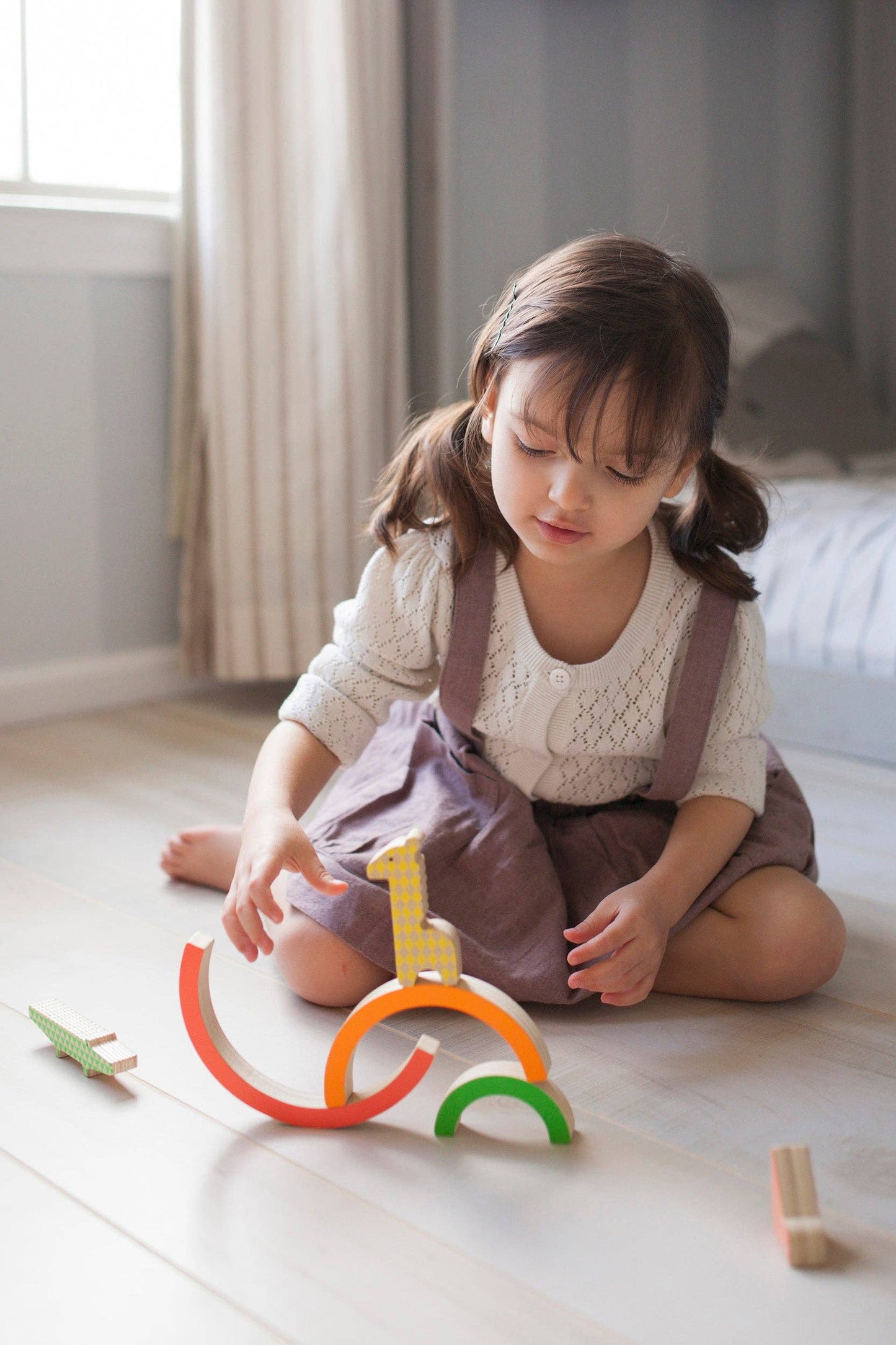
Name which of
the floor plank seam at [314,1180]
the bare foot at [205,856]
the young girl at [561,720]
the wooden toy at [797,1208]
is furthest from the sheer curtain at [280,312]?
the wooden toy at [797,1208]

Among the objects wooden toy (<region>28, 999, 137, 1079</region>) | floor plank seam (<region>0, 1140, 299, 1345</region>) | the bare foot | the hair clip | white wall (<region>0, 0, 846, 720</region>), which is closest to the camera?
floor plank seam (<region>0, 1140, 299, 1345</region>)

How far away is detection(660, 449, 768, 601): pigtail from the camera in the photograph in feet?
3.72

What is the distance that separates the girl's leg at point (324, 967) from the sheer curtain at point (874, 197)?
2210mm

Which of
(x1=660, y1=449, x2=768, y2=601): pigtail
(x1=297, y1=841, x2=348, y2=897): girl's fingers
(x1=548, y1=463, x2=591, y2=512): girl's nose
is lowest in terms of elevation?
(x1=297, y1=841, x2=348, y2=897): girl's fingers

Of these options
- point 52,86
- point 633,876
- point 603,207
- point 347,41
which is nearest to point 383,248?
point 347,41

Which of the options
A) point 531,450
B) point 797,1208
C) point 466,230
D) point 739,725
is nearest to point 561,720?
point 739,725

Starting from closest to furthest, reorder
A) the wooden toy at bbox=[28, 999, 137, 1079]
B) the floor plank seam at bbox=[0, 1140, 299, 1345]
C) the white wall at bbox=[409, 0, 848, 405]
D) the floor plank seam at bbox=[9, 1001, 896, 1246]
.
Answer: the floor plank seam at bbox=[0, 1140, 299, 1345]
the floor plank seam at bbox=[9, 1001, 896, 1246]
the wooden toy at bbox=[28, 999, 137, 1079]
the white wall at bbox=[409, 0, 848, 405]

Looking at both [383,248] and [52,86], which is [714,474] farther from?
[52,86]

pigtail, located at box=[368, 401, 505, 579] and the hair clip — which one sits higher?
the hair clip

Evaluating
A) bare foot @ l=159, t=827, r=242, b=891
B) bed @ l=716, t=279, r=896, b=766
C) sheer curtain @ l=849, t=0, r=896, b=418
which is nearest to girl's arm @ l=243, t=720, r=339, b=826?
bare foot @ l=159, t=827, r=242, b=891

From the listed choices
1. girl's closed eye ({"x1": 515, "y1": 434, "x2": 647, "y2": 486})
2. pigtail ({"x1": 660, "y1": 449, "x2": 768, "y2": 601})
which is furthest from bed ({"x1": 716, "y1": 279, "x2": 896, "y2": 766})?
girl's closed eye ({"x1": 515, "y1": 434, "x2": 647, "y2": 486})

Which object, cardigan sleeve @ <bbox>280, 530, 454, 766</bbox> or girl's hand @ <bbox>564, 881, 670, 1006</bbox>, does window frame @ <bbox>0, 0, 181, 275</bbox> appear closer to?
cardigan sleeve @ <bbox>280, 530, 454, 766</bbox>

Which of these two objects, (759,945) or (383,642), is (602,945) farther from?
(383,642)

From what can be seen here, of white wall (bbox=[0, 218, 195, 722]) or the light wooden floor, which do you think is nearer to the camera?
the light wooden floor
